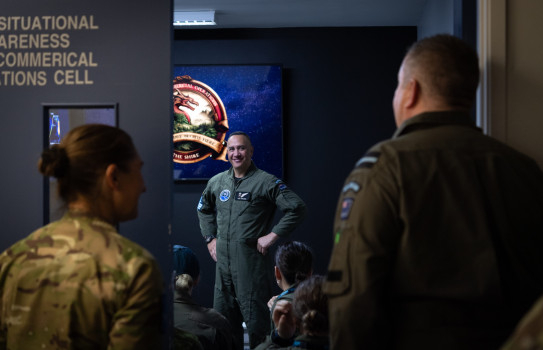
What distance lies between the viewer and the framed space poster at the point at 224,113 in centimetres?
568

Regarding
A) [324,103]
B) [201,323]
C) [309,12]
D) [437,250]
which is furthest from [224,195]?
[437,250]

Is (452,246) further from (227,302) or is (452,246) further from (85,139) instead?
(227,302)

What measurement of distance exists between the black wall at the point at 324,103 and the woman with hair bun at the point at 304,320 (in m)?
3.34

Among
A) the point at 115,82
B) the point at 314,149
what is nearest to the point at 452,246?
the point at 115,82

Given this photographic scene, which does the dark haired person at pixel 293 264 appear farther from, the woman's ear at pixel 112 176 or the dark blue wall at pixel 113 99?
the woman's ear at pixel 112 176

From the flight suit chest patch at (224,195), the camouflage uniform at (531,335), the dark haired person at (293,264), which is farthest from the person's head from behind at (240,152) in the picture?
the camouflage uniform at (531,335)

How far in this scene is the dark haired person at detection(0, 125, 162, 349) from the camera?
1374 millimetres

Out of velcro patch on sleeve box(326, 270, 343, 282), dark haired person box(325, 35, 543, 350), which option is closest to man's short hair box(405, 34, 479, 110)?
dark haired person box(325, 35, 543, 350)

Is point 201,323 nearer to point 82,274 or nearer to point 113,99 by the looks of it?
point 113,99

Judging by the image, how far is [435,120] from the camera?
1504mm

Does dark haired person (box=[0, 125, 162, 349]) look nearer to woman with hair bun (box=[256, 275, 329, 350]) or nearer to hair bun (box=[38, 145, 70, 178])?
hair bun (box=[38, 145, 70, 178])

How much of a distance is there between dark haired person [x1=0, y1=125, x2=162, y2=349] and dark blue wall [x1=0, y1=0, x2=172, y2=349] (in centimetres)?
58

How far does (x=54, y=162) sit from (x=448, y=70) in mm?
987

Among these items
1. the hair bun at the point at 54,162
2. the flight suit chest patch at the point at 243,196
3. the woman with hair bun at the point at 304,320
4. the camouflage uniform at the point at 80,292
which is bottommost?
the woman with hair bun at the point at 304,320
